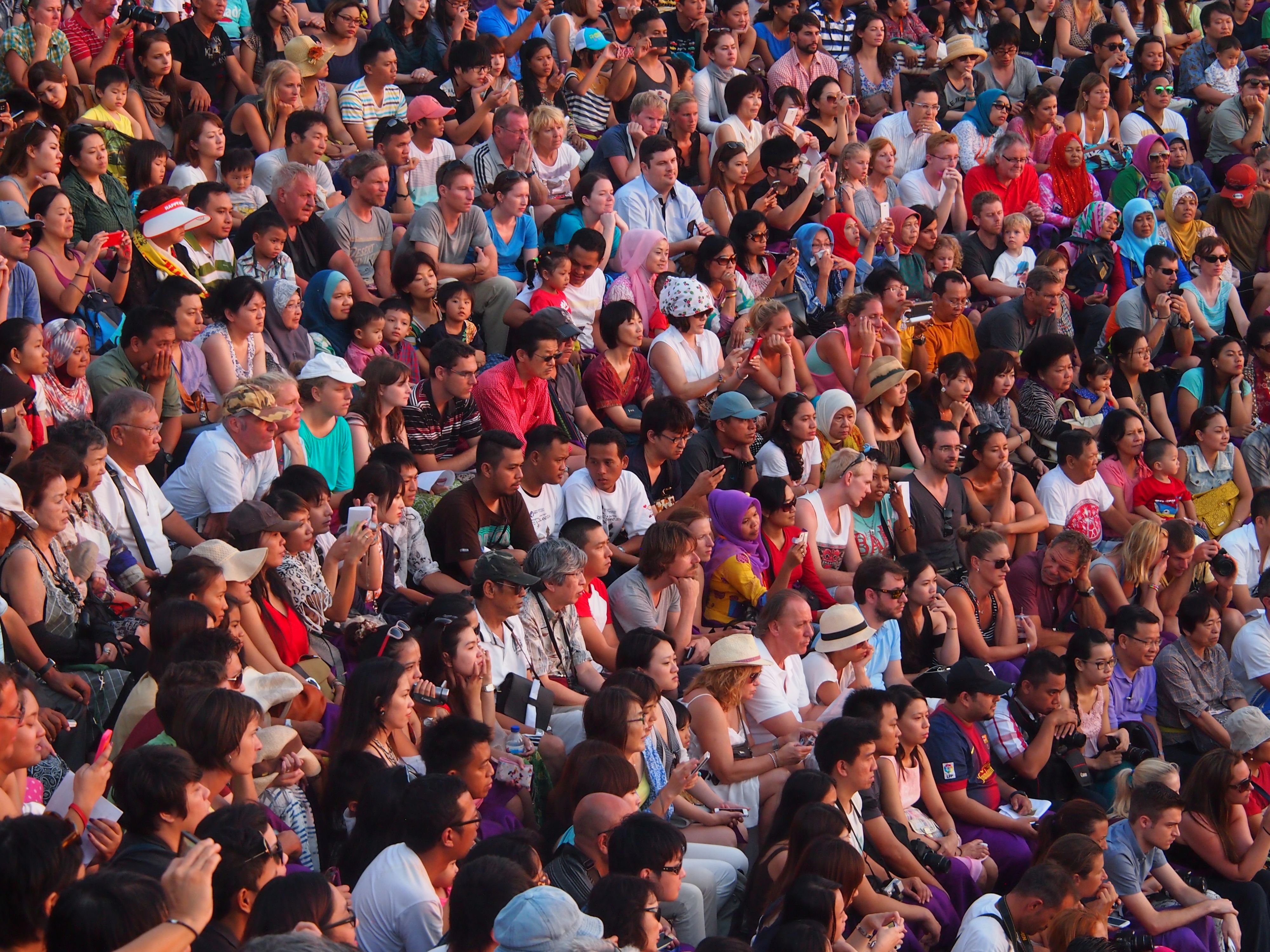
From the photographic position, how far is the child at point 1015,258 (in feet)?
35.5

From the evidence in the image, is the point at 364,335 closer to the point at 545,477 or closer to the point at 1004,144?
the point at 545,477

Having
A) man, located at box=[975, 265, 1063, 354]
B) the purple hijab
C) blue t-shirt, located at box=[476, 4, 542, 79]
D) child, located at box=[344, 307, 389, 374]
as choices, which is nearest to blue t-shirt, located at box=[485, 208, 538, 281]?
child, located at box=[344, 307, 389, 374]

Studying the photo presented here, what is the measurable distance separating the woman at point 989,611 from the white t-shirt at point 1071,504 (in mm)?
967

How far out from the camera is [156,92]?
9.28 m

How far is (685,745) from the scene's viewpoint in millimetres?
6258

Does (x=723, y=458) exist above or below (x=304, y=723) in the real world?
below

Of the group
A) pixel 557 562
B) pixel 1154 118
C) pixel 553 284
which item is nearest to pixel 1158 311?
pixel 1154 118

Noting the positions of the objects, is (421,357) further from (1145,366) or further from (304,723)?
(1145,366)

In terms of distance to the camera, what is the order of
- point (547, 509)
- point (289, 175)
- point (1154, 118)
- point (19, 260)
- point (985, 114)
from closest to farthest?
point (19, 260), point (547, 509), point (289, 175), point (985, 114), point (1154, 118)

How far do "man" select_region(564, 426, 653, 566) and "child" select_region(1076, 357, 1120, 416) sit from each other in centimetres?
346

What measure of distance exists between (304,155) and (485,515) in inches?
116

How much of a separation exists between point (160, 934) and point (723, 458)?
202 inches

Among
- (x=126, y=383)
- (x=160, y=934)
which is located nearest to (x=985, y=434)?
(x=126, y=383)

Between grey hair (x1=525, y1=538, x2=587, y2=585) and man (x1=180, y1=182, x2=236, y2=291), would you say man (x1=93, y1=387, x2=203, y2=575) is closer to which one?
grey hair (x1=525, y1=538, x2=587, y2=585)
